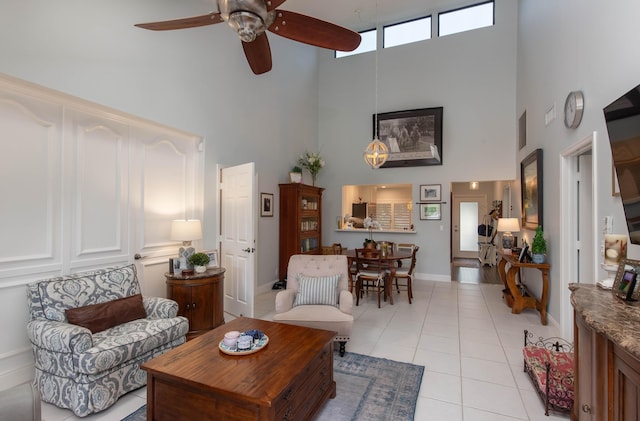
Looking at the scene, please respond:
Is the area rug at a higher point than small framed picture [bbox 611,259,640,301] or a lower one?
lower

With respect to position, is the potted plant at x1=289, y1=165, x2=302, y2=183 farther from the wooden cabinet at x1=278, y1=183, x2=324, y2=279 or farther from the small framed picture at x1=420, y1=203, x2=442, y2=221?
the small framed picture at x1=420, y1=203, x2=442, y2=221

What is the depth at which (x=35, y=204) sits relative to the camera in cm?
255

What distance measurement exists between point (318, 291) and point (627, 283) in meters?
2.35

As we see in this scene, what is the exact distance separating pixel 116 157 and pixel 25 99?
0.81 m

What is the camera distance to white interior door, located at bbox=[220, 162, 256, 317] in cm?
381

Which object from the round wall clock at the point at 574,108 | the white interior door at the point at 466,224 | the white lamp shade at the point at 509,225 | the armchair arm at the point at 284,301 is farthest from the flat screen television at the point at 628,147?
the white interior door at the point at 466,224

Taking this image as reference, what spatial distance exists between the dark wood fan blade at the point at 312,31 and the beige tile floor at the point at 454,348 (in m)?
2.69

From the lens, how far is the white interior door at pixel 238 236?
3.81 meters

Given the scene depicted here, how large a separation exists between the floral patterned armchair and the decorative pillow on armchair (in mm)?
17

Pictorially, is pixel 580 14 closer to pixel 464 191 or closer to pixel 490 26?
pixel 490 26

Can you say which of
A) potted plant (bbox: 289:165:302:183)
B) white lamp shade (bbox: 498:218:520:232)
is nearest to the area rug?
white lamp shade (bbox: 498:218:520:232)

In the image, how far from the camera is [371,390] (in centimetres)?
237

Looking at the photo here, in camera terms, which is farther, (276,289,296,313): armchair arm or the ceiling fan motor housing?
(276,289,296,313): armchair arm

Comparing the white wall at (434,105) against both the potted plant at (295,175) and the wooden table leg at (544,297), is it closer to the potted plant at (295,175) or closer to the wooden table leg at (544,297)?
the potted plant at (295,175)
